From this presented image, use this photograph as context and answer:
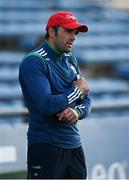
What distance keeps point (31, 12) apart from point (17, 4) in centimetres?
40

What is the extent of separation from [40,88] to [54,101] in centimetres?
11

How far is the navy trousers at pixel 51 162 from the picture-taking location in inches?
129

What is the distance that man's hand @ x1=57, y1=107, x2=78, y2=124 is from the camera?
3.20 m

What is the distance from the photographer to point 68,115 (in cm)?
321

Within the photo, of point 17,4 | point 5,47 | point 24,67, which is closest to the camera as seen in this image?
point 24,67

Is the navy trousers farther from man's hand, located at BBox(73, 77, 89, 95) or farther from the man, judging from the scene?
man's hand, located at BBox(73, 77, 89, 95)

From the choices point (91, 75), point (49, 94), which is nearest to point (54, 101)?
point (49, 94)

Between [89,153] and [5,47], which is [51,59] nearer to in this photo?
[89,153]

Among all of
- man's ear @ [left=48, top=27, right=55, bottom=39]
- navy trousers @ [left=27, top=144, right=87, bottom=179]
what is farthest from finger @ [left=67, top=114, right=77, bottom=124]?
man's ear @ [left=48, top=27, right=55, bottom=39]

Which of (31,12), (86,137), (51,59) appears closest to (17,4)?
(31,12)

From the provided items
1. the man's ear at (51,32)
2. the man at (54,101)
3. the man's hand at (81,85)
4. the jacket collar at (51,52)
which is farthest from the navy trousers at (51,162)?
the man's ear at (51,32)

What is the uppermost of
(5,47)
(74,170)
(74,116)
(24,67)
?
(24,67)

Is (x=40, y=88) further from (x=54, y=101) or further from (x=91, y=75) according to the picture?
(x=91, y=75)

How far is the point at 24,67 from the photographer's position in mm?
3197
